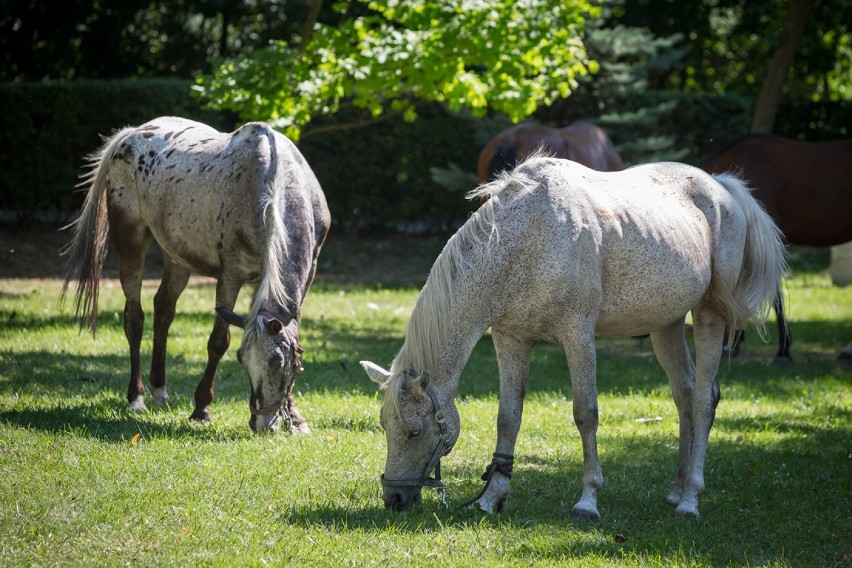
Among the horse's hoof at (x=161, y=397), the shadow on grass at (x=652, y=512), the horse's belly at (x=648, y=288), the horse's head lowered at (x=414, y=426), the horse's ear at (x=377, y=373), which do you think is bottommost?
the horse's hoof at (x=161, y=397)

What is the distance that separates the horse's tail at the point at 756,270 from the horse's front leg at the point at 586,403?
3.85 feet

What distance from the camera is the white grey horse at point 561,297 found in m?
4.95

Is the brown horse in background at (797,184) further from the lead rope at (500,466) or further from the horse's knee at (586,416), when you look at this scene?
the lead rope at (500,466)

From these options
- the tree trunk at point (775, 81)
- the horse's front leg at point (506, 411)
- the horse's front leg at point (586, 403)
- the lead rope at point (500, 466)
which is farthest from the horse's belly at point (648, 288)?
the tree trunk at point (775, 81)

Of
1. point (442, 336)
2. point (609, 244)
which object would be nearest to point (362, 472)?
point (442, 336)

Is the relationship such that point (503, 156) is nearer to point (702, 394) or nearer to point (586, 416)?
point (702, 394)

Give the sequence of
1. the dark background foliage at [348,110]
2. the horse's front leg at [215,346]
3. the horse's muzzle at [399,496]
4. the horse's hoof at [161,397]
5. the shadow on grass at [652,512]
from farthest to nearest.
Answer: the dark background foliage at [348,110], the horse's hoof at [161,397], the horse's front leg at [215,346], the horse's muzzle at [399,496], the shadow on grass at [652,512]

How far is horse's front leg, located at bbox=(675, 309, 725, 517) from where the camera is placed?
5.54m

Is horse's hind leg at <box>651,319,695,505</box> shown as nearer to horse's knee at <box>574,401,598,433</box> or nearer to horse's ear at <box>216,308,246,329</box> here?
horse's knee at <box>574,401,598,433</box>

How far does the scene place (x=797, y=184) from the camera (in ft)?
35.0

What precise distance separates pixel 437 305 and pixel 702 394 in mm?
1790

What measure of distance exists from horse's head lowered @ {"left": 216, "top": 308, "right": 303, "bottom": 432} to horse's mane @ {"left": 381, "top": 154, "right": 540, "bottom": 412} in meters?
1.33

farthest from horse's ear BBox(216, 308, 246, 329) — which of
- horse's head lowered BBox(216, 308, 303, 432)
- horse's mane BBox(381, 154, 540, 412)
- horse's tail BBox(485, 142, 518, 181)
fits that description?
horse's tail BBox(485, 142, 518, 181)

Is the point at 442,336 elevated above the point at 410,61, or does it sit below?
below
